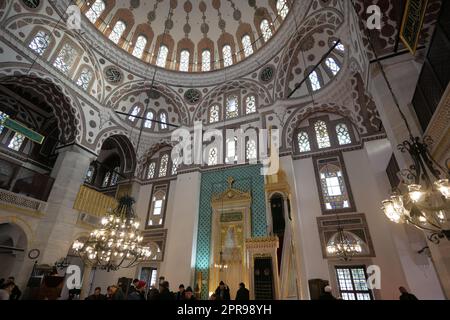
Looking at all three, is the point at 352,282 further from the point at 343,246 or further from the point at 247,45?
the point at 247,45

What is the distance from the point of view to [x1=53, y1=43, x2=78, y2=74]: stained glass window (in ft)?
33.6

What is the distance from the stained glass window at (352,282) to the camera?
7.56 meters

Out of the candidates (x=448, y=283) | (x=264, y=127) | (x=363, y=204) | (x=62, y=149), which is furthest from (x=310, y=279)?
(x=62, y=149)

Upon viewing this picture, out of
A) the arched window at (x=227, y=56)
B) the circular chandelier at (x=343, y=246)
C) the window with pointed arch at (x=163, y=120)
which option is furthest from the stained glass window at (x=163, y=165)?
the circular chandelier at (x=343, y=246)

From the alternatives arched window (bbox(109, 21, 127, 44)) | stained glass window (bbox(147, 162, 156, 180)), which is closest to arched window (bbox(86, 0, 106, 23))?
arched window (bbox(109, 21, 127, 44))

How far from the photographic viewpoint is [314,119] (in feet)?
35.8

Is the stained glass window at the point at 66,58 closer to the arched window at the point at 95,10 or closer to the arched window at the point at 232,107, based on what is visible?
the arched window at the point at 95,10

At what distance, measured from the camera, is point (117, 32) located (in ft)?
41.2

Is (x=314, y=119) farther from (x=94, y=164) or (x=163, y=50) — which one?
(x=94, y=164)

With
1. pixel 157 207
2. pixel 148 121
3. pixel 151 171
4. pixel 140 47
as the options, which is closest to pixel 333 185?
pixel 157 207

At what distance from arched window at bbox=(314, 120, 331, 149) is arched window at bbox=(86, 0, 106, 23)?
12.4 meters

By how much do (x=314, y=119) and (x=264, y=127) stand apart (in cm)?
241

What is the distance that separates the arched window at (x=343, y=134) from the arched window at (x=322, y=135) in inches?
18.1

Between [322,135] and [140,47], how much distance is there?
11435 millimetres
